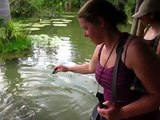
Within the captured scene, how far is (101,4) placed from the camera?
1.33m

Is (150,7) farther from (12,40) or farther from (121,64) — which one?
(12,40)

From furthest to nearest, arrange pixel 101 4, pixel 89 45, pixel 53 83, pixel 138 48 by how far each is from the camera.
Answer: pixel 89 45
pixel 53 83
pixel 101 4
pixel 138 48

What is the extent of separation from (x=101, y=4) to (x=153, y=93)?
1.56ft

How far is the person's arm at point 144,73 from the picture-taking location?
1.19 metres

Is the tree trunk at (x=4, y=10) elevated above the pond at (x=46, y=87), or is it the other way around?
the tree trunk at (x=4, y=10)

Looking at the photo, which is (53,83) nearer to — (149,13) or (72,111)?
(72,111)

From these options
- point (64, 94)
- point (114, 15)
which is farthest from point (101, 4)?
point (64, 94)

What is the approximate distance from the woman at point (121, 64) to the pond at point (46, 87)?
116 inches

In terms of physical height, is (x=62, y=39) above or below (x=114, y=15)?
below

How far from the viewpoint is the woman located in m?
1.20

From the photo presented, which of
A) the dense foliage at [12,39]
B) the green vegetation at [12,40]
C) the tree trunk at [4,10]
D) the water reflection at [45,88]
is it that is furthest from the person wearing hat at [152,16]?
the tree trunk at [4,10]

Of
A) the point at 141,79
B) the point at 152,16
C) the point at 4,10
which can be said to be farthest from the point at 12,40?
the point at 141,79

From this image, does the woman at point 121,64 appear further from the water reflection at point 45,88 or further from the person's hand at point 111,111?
the water reflection at point 45,88

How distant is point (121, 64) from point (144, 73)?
0.13 metres
